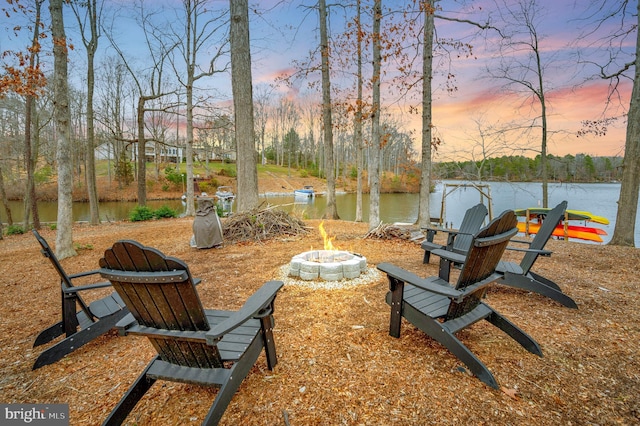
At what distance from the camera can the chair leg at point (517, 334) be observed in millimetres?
2238

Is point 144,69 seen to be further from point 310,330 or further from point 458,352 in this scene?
point 458,352

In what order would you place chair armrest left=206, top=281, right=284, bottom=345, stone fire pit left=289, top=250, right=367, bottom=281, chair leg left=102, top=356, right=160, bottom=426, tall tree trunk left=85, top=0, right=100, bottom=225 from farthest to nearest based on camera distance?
tall tree trunk left=85, top=0, right=100, bottom=225
stone fire pit left=289, top=250, right=367, bottom=281
chair leg left=102, top=356, right=160, bottom=426
chair armrest left=206, top=281, right=284, bottom=345

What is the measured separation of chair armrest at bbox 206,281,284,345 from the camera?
1448 millimetres

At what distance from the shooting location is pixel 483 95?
A: 1173 cm

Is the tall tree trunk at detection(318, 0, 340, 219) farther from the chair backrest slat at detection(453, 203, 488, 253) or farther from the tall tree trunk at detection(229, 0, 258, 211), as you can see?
the chair backrest slat at detection(453, 203, 488, 253)

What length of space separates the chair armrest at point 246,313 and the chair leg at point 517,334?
174 cm

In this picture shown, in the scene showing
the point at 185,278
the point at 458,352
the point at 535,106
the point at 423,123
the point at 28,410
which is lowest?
the point at 28,410

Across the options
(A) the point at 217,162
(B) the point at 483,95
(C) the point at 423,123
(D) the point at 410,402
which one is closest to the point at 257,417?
(D) the point at 410,402

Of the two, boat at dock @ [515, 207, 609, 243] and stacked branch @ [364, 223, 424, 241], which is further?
boat at dock @ [515, 207, 609, 243]

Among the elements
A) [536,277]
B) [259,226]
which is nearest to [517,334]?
[536,277]

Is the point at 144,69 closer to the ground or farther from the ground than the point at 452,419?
farther from the ground

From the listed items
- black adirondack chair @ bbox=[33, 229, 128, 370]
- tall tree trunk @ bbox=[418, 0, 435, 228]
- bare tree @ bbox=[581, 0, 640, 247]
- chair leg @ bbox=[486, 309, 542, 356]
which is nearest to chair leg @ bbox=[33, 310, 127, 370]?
black adirondack chair @ bbox=[33, 229, 128, 370]

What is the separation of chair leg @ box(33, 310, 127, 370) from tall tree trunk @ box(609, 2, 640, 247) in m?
9.37

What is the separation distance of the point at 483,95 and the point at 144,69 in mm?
15886
